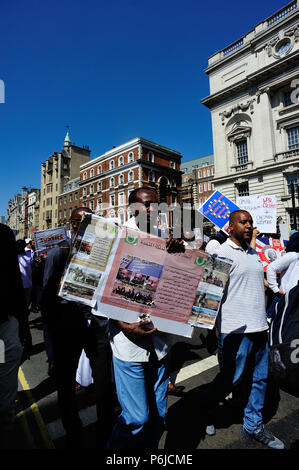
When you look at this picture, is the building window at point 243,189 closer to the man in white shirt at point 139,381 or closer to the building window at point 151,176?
the building window at point 151,176

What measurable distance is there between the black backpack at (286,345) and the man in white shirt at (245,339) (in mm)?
409

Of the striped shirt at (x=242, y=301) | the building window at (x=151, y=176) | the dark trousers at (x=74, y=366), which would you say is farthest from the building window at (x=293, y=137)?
the dark trousers at (x=74, y=366)

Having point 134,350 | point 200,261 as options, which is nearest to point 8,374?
point 134,350

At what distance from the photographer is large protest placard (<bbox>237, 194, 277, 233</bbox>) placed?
684 cm

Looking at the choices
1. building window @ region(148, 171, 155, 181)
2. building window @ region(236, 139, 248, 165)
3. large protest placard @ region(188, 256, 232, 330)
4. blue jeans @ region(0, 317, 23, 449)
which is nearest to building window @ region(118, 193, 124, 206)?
building window @ region(148, 171, 155, 181)

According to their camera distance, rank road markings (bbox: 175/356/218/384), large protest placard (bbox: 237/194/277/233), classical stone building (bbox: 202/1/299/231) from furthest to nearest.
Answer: classical stone building (bbox: 202/1/299/231)
large protest placard (bbox: 237/194/277/233)
road markings (bbox: 175/356/218/384)

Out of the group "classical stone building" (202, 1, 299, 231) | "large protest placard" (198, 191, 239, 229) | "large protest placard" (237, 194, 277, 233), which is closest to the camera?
"large protest placard" (198, 191, 239, 229)

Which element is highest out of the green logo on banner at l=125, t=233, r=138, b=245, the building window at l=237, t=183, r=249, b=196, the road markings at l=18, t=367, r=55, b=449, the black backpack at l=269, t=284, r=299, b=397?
the building window at l=237, t=183, r=249, b=196

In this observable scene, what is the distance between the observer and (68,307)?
2.48 meters

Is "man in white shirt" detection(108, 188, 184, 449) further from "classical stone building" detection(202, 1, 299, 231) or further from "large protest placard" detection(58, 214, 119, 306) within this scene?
"classical stone building" detection(202, 1, 299, 231)

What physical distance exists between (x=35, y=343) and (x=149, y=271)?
197 inches

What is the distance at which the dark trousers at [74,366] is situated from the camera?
2424 mm

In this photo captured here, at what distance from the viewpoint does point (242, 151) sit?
88.0ft

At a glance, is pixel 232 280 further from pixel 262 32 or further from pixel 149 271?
pixel 262 32
